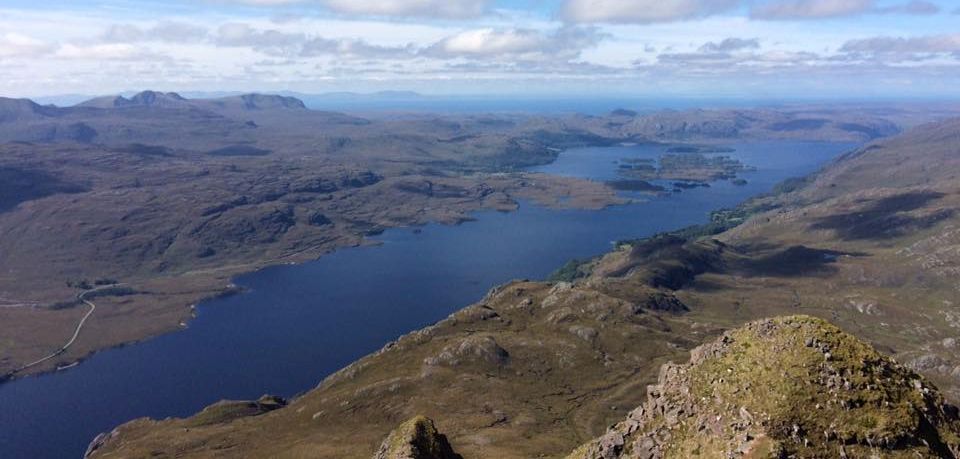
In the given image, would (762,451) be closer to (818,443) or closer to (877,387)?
(818,443)

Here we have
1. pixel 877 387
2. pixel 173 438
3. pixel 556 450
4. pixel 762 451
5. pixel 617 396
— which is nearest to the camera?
pixel 762 451

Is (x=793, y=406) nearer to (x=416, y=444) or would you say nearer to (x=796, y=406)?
(x=796, y=406)

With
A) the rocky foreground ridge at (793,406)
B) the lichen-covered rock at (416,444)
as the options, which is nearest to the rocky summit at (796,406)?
the rocky foreground ridge at (793,406)

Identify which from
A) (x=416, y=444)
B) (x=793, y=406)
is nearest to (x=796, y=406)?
(x=793, y=406)

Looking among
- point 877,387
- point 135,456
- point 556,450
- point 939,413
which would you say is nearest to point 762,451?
point 877,387

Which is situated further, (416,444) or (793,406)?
(416,444)

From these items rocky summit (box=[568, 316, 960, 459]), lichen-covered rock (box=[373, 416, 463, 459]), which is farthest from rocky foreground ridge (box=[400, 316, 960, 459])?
lichen-covered rock (box=[373, 416, 463, 459])
